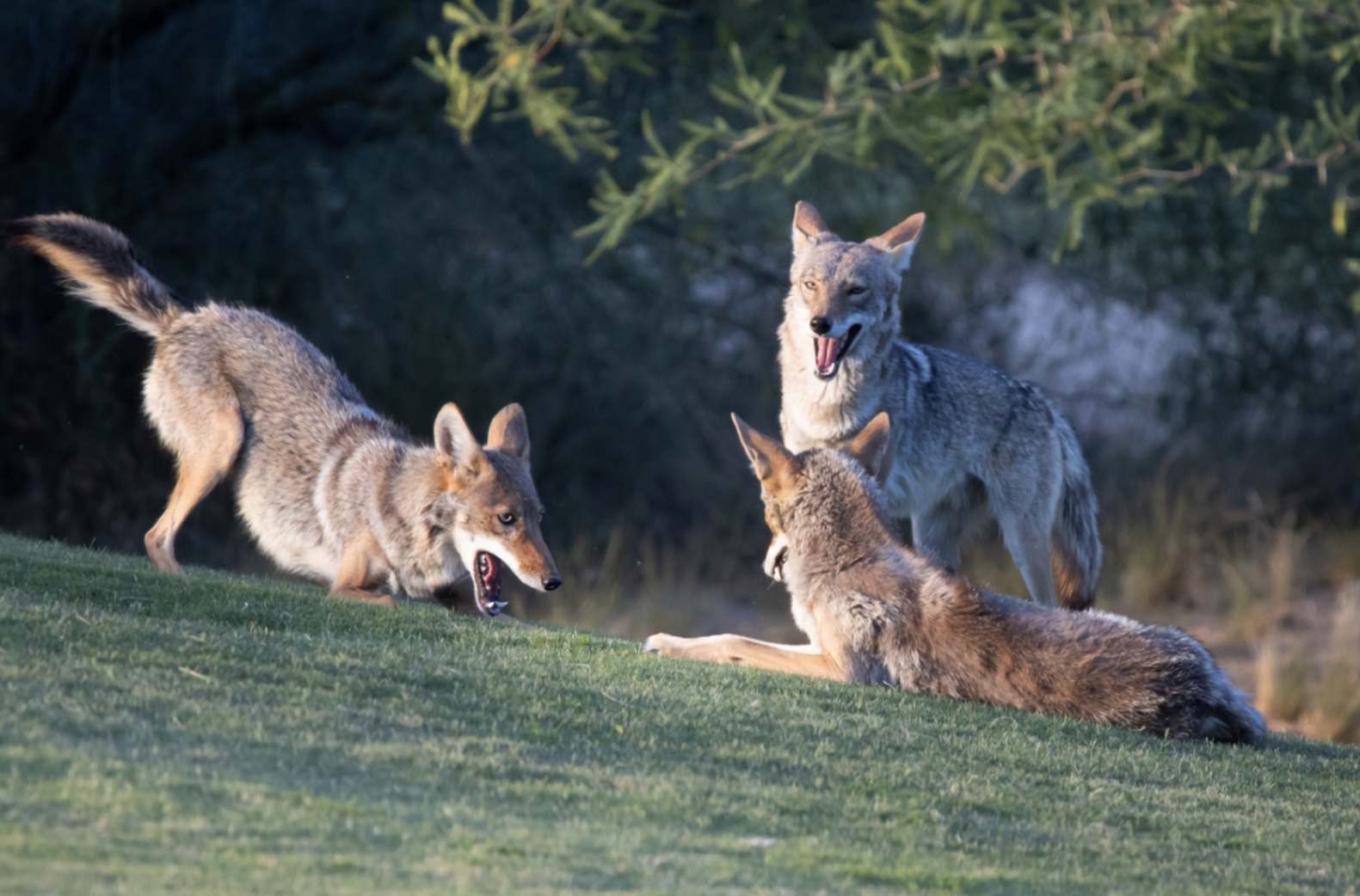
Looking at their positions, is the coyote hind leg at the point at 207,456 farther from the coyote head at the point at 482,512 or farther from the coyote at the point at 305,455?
the coyote head at the point at 482,512

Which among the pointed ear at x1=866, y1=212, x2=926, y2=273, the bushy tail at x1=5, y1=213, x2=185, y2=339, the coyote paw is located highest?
the pointed ear at x1=866, y1=212, x2=926, y2=273

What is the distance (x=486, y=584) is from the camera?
7996 mm

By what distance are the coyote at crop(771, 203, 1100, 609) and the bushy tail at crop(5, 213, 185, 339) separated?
3169 millimetres

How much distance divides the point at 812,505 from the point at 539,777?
2.51 meters

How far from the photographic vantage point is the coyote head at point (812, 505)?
713cm

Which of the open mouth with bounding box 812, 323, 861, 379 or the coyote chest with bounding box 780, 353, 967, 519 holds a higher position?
the open mouth with bounding box 812, 323, 861, 379

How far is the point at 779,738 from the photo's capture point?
5.76 m

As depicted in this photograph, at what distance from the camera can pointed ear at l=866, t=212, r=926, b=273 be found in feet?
30.1

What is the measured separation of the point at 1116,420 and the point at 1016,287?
167 centimetres

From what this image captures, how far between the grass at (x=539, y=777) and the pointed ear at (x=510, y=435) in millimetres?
1381

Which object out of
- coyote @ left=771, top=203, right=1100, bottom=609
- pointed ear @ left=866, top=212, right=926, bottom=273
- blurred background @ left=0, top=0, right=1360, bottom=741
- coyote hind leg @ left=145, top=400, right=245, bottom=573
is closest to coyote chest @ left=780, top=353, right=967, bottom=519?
coyote @ left=771, top=203, right=1100, bottom=609

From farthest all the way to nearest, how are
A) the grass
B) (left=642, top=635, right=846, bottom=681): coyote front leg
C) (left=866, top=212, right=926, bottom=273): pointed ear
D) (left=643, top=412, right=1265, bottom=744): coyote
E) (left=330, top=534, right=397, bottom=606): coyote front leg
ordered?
(left=866, top=212, right=926, bottom=273): pointed ear, (left=330, top=534, right=397, bottom=606): coyote front leg, (left=642, top=635, right=846, bottom=681): coyote front leg, (left=643, top=412, right=1265, bottom=744): coyote, the grass

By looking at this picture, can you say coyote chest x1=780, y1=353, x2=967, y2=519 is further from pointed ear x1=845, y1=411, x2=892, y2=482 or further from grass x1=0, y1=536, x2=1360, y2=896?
grass x1=0, y1=536, x2=1360, y2=896

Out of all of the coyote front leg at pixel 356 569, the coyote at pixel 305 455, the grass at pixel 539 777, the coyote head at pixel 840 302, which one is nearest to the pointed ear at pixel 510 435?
the coyote at pixel 305 455
